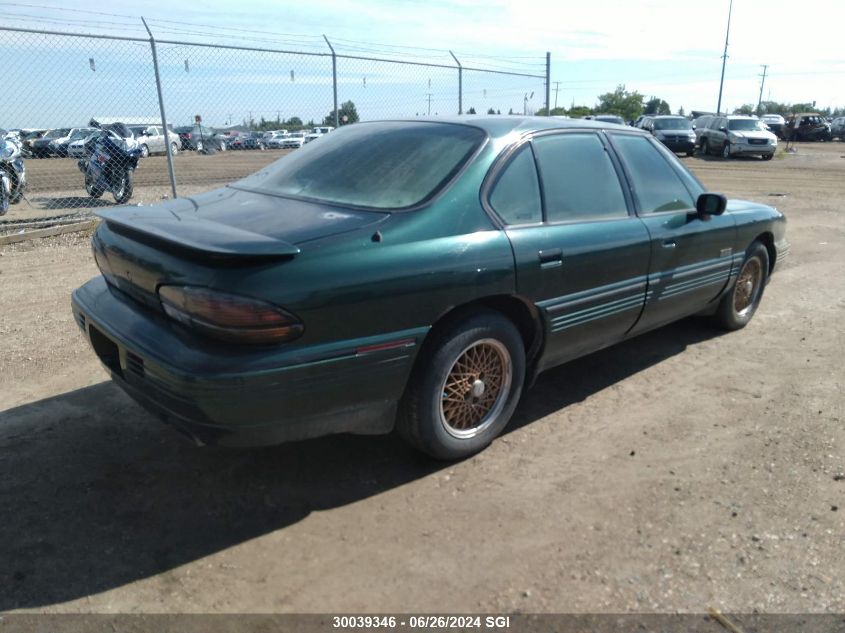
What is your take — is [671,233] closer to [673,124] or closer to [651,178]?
[651,178]

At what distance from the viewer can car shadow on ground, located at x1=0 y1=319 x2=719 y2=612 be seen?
2.52 metres

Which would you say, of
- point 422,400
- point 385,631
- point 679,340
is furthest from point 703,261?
point 385,631

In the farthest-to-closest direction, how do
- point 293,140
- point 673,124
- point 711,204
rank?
point 293,140
point 673,124
point 711,204

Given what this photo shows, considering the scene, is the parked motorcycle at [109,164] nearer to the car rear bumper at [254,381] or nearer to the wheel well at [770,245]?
the car rear bumper at [254,381]

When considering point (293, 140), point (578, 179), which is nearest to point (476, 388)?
point (578, 179)

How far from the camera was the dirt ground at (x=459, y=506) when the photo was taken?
2.41 m

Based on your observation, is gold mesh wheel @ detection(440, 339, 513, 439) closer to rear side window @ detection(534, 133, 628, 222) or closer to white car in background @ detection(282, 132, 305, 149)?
rear side window @ detection(534, 133, 628, 222)

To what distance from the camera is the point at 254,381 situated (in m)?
2.40

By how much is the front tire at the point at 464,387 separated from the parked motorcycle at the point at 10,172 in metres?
8.75

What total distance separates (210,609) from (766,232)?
4724 mm

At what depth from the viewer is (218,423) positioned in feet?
8.04

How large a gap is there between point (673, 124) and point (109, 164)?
22.2 m

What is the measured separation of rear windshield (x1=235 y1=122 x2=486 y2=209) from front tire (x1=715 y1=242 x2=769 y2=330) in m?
2.78

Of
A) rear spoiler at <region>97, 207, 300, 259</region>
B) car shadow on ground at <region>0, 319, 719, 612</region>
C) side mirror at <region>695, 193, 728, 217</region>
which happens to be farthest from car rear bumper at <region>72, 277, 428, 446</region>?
side mirror at <region>695, 193, 728, 217</region>
